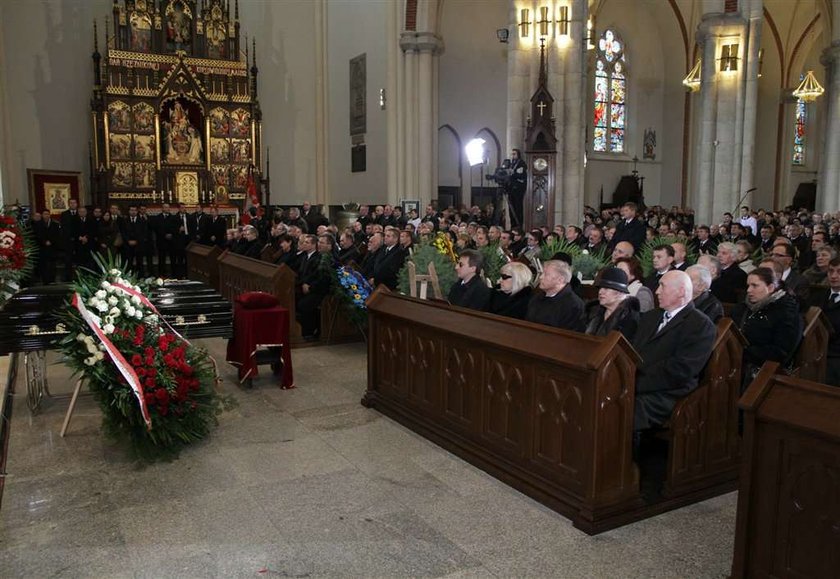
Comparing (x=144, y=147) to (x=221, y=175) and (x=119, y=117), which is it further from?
(x=221, y=175)

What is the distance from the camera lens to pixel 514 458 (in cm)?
452

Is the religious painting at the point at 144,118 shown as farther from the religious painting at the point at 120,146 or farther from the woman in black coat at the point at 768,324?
the woman in black coat at the point at 768,324

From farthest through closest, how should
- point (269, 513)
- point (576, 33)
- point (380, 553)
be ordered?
point (576, 33) < point (269, 513) < point (380, 553)

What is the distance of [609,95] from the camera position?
26797mm

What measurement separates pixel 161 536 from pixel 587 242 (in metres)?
9.63

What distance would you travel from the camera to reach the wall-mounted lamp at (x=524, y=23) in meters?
14.1

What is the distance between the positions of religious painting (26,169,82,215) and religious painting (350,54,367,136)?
7670 millimetres

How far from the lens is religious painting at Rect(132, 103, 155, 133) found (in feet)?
58.0

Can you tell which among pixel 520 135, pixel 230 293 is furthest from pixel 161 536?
pixel 520 135

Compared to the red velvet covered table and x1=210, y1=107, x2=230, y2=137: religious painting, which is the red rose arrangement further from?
x1=210, y1=107, x2=230, y2=137: religious painting

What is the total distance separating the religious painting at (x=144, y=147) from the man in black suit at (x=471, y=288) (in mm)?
14059

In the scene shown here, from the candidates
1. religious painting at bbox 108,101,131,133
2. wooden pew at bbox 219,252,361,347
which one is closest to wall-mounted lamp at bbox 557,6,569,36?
wooden pew at bbox 219,252,361,347

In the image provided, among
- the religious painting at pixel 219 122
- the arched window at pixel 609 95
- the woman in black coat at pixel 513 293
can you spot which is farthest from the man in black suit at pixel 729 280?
the arched window at pixel 609 95

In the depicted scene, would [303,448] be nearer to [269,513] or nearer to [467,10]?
[269,513]
